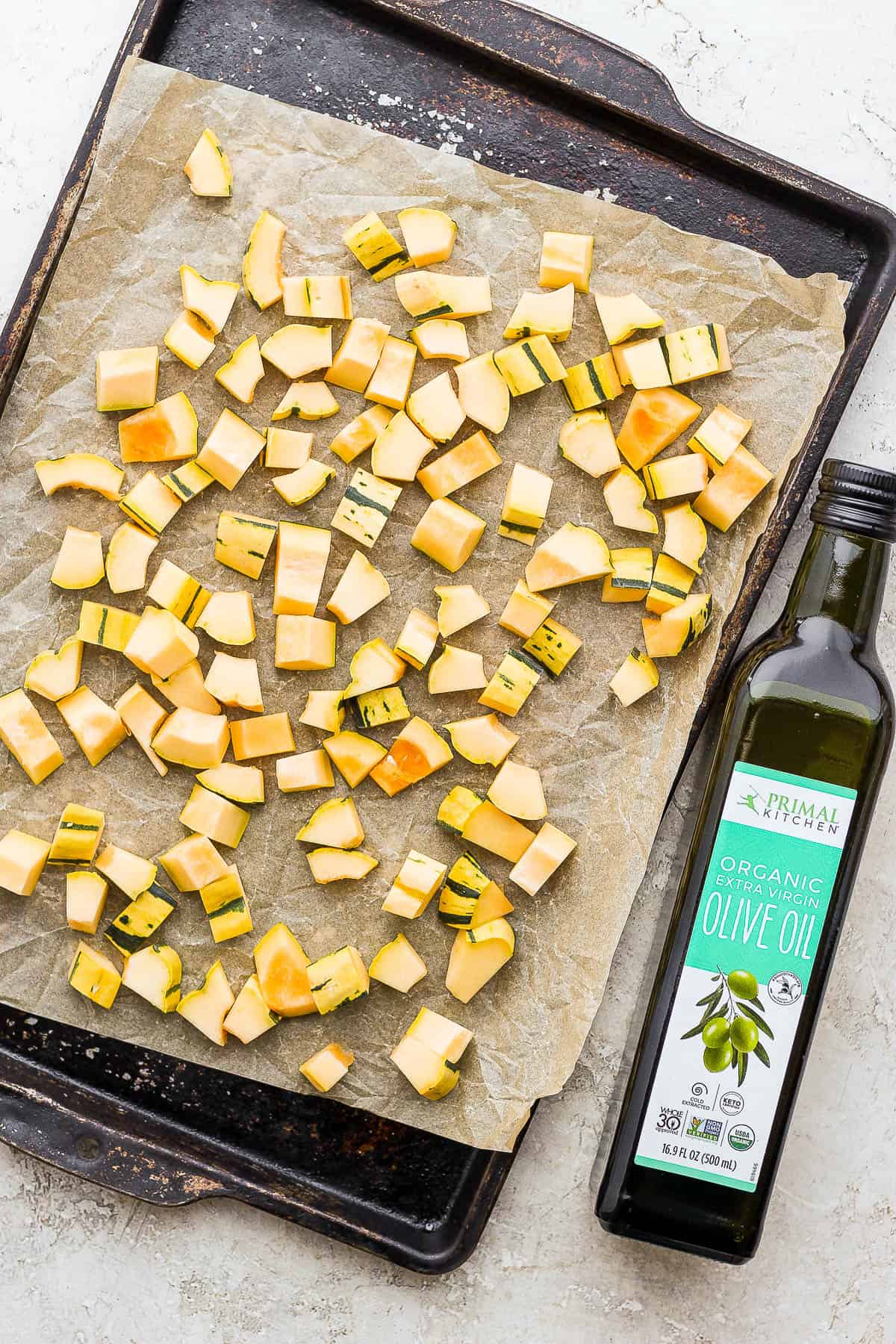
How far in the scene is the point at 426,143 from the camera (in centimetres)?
121

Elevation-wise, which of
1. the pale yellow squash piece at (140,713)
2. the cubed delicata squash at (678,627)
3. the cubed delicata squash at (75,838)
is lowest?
the cubed delicata squash at (75,838)

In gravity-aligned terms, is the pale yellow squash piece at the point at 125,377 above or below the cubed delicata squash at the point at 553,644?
above

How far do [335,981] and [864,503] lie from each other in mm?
805

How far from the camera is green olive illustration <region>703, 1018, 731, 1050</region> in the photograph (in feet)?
3.70

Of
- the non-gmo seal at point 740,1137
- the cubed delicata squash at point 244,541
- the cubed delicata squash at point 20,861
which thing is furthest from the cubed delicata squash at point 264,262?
the non-gmo seal at point 740,1137

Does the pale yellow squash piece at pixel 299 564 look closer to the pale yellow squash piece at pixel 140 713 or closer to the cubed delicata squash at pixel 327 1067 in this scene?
the pale yellow squash piece at pixel 140 713

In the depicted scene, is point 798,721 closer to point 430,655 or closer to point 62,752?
point 430,655

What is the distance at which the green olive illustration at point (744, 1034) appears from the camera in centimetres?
113

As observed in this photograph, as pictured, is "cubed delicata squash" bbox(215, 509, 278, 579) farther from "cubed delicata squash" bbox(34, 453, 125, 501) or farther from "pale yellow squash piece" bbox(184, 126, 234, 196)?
"pale yellow squash piece" bbox(184, 126, 234, 196)

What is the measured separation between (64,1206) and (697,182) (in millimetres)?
1523

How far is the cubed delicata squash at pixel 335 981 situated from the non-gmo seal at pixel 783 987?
1.55ft

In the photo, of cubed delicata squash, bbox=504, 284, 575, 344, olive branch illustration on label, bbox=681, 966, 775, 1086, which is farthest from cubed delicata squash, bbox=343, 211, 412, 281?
olive branch illustration on label, bbox=681, 966, 775, 1086

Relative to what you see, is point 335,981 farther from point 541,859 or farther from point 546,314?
point 546,314

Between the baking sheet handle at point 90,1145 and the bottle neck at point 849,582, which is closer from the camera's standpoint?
the bottle neck at point 849,582
